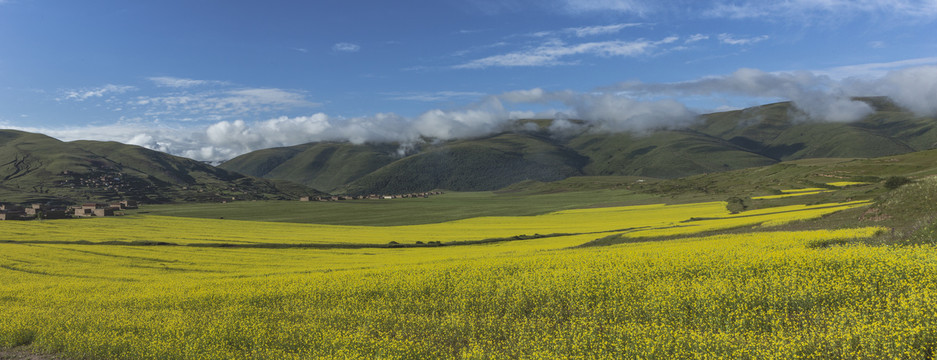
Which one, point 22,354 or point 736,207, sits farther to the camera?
point 736,207

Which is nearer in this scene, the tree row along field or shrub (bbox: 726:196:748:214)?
the tree row along field

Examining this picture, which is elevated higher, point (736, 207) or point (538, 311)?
point (736, 207)

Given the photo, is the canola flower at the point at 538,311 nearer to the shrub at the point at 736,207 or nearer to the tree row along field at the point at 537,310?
the tree row along field at the point at 537,310

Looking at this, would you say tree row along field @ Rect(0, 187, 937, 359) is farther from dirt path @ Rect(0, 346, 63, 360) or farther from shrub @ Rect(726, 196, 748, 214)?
shrub @ Rect(726, 196, 748, 214)

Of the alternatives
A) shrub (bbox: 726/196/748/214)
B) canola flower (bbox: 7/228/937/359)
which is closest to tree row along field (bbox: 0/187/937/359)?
canola flower (bbox: 7/228/937/359)

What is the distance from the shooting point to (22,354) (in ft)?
48.0

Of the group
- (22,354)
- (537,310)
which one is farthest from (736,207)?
(22,354)

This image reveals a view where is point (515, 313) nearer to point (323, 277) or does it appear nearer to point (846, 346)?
point (846, 346)

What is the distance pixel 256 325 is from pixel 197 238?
46594 mm

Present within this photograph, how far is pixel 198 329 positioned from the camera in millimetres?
14586

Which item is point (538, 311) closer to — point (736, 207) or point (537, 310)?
point (537, 310)

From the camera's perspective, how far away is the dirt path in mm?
14219

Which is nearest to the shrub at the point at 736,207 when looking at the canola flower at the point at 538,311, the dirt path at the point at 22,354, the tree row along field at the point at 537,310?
the tree row along field at the point at 537,310

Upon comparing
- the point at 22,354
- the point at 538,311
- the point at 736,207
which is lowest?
the point at 22,354
